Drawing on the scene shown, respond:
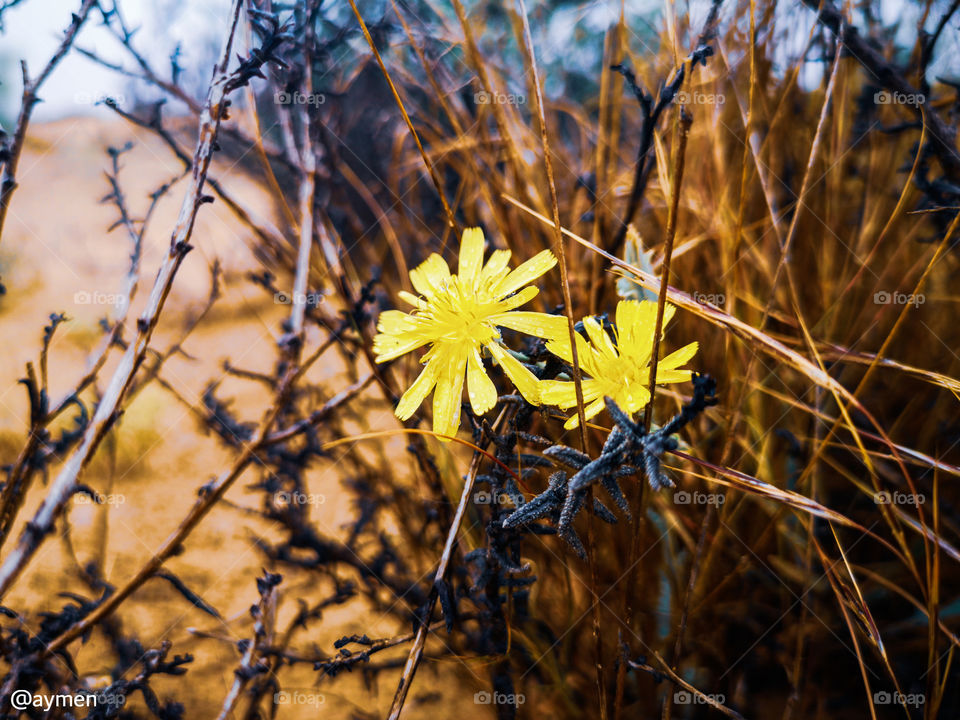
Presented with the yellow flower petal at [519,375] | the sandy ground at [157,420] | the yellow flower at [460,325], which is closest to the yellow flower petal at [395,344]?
the yellow flower at [460,325]

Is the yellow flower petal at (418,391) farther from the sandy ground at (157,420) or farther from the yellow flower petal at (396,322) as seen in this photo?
the sandy ground at (157,420)

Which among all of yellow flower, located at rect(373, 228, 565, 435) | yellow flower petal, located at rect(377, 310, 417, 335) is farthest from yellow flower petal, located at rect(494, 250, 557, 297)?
yellow flower petal, located at rect(377, 310, 417, 335)

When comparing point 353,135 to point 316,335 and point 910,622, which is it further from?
point 910,622

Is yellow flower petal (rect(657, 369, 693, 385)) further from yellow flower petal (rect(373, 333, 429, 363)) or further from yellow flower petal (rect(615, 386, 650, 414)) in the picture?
yellow flower petal (rect(373, 333, 429, 363))

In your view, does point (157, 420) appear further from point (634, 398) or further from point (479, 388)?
point (634, 398)

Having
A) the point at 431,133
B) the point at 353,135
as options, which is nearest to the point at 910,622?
the point at 431,133

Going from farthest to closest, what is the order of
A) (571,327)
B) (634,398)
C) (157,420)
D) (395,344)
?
(157,420), (395,344), (634,398), (571,327)

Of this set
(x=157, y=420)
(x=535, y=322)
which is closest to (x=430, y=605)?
(x=535, y=322)
